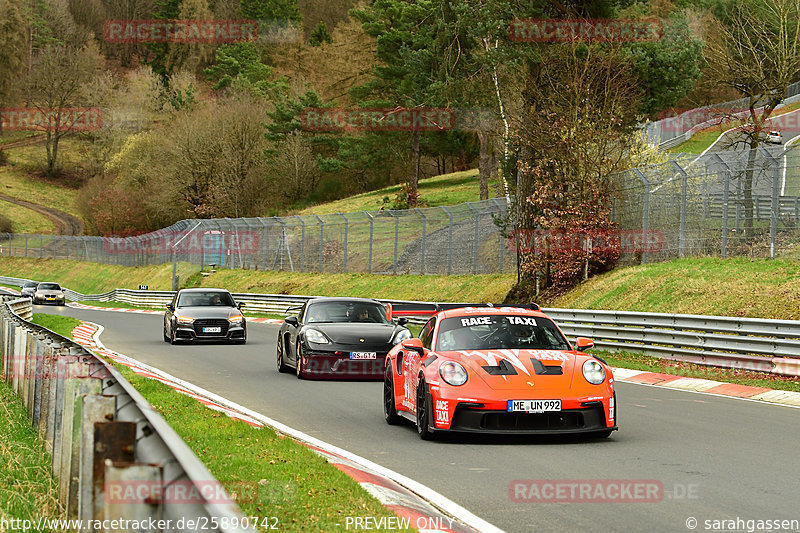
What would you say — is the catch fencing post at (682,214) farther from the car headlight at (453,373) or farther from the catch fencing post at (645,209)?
the car headlight at (453,373)

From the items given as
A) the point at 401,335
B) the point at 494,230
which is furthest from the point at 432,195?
the point at 401,335

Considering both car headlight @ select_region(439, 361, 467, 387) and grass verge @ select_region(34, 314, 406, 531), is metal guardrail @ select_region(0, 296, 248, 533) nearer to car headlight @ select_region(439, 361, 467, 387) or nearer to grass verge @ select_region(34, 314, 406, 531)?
grass verge @ select_region(34, 314, 406, 531)

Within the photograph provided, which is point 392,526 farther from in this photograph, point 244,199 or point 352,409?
point 244,199

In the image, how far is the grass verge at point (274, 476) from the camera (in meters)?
6.62

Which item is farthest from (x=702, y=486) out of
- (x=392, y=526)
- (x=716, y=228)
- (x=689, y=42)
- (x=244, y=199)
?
(x=244, y=199)

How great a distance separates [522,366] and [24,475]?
16.2ft

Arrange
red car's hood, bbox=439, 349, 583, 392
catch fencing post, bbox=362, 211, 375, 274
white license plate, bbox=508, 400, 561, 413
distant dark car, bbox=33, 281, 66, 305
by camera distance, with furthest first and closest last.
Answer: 1. distant dark car, bbox=33, 281, 66, 305
2. catch fencing post, bbox=362, 211, 375, 274
3. red car's hood, bbox=439, 349, 583, 392
4. white license plate, bbox=508, 400, 561, 413

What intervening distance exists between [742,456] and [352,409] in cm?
550

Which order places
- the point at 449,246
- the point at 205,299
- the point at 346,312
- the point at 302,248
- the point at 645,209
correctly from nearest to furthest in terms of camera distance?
the point at 346,312, the point at 205,299, the point at 645,209, the point at 449,246, the point at 302,248

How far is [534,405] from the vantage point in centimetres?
1018

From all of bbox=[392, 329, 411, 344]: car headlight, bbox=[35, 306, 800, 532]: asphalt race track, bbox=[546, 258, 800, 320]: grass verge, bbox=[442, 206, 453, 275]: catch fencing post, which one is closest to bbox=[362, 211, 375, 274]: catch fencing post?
bbox=[442, 206, 453, 275]: catch fencing post

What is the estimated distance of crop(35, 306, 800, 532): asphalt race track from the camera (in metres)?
7.18

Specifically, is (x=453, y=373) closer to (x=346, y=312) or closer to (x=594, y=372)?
(x=594, y=372)

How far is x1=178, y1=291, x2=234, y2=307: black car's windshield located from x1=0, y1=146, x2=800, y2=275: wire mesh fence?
29.3ft
